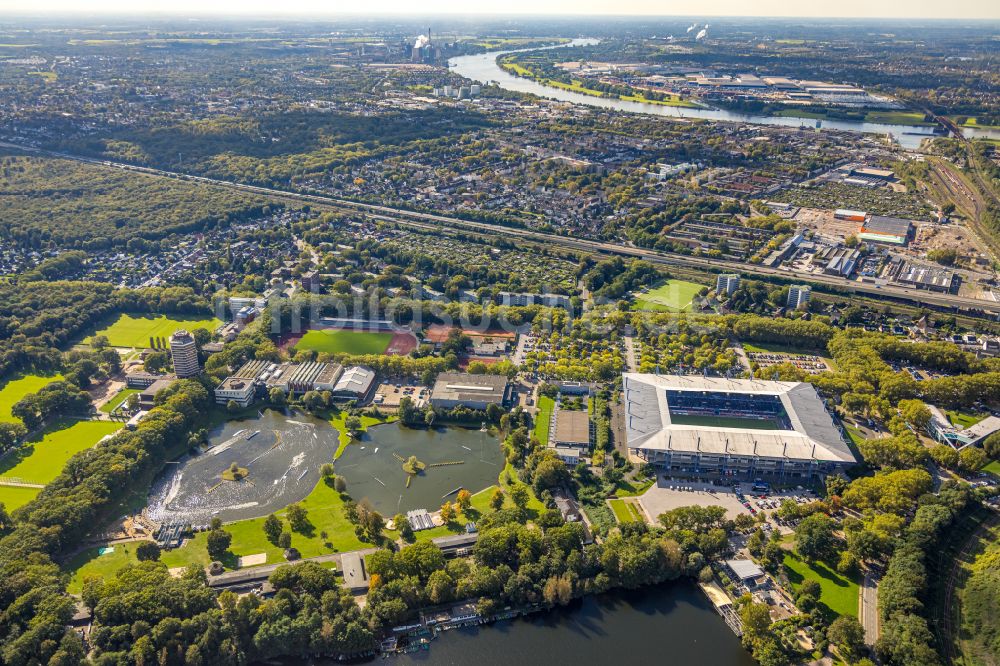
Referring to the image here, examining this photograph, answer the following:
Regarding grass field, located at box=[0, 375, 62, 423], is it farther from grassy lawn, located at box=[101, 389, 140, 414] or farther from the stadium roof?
the stadium roof

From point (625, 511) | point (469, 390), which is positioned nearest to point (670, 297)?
point (469, 390)

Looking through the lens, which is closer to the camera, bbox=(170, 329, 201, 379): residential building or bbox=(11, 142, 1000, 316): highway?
bbox=(170, 329, 201, 379): residential building

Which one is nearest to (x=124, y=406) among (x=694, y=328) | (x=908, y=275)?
(x=694, y=328)

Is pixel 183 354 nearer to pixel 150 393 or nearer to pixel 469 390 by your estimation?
pixel 150 393

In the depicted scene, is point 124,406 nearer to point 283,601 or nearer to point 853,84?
point 283,601

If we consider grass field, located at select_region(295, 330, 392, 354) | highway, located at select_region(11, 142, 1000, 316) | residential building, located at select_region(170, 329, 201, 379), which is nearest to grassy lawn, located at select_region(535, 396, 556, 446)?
grass field, located at select_region(295, 330, 392, 354)

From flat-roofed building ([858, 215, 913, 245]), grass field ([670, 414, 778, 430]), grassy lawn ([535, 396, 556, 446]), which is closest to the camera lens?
grassy lawn ([535, 396, 556, 446])
